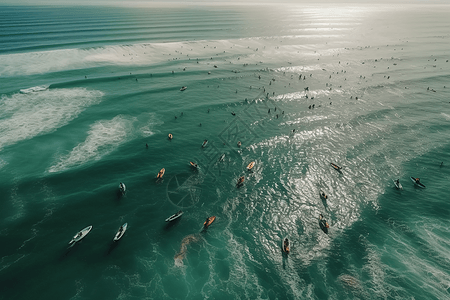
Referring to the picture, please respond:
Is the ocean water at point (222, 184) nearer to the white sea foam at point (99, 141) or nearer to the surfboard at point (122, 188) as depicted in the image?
the white sea foam at point (99, 141)

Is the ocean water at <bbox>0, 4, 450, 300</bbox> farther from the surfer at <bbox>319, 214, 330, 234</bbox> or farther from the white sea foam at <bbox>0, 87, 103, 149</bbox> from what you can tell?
the surfer at <bbox>319, 214, 330, 234</bbox>

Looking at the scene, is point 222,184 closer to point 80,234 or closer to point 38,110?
point 80,234

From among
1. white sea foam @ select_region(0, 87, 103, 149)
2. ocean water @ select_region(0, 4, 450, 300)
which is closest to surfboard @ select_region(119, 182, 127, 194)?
ocean water @ select_region(0, 4, 450, 300)

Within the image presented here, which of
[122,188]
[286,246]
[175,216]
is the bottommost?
[175,216]

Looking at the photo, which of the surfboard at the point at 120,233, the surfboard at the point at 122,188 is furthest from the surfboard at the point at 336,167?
the surfboard at the point at 122,188

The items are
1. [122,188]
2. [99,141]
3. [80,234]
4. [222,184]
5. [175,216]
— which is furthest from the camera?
[99,141]

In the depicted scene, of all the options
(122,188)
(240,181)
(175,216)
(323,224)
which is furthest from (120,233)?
(323,224)

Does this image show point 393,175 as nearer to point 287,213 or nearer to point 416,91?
point 287,213

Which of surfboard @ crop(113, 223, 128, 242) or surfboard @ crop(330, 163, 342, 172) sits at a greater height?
surfboard @ crop(330, 163, 342, 172)

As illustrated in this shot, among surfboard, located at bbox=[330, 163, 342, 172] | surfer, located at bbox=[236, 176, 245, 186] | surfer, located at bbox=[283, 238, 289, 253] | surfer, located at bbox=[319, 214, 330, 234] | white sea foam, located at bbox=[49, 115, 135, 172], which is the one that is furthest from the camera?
white sea foam, located at bbox=[49, 115, 135, 172]
